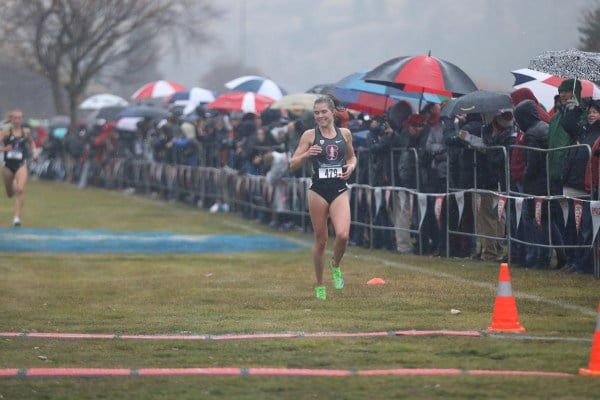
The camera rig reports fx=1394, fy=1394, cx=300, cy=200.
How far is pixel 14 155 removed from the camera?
25469 millimetres

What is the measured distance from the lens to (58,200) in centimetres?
3612

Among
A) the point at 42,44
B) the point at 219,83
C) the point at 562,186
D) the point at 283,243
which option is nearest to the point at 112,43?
the point at 42,44

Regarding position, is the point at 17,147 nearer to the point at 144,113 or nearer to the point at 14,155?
the point at 14,155

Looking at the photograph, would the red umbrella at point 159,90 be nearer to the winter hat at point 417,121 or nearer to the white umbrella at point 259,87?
the white umbrella at point 259,87

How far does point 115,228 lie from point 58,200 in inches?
410

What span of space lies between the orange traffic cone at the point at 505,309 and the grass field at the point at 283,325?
137 millimetres

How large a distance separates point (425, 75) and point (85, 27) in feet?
134

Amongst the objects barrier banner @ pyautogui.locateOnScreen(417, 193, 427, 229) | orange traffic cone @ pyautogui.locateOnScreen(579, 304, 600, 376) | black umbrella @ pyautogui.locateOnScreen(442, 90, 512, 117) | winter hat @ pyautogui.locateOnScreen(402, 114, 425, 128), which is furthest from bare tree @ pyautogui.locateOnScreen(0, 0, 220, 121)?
orange traffic cone @ pyautogui.locateOnScreen(579, 304, 600, 376)

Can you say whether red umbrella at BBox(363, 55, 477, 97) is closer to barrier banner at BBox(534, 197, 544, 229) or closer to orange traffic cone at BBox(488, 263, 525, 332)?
barrier banner at BBox(534, 197, 544, 229)

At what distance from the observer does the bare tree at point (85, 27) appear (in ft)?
189

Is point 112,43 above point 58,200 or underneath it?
above

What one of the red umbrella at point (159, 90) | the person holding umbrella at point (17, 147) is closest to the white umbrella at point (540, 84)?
the person holding umbrella at point (17, 147)

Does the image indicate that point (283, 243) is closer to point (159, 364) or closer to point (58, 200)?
point (159, 364)

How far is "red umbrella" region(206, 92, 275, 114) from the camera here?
1107 inches
